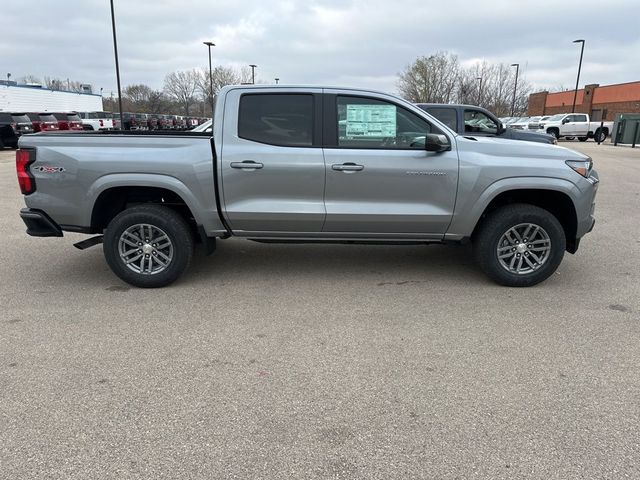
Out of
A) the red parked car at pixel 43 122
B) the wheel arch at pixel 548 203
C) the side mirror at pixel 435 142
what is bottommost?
the wheel arch at pixel 548 203

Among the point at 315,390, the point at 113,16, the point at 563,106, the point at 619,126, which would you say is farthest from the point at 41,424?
the point at 563,106

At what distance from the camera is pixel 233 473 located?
2369 millimetres

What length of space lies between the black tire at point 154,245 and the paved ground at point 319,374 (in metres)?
0.15

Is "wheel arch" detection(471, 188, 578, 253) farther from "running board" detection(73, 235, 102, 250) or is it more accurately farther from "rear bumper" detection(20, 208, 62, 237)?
"rear bumper" detection(20, 208, 62, 237)

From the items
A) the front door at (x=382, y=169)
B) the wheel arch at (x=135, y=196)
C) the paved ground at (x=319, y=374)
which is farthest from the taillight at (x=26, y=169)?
the front door at (x=382, y=169)

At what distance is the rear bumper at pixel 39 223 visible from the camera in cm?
469

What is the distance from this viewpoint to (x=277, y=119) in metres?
4.73

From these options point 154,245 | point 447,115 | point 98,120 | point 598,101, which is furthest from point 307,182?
point 598,101

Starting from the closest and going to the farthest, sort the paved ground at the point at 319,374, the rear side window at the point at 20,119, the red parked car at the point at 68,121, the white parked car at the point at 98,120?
1. the paved ground at the point at 319,374
2. the rear side window at the point at 20,119
3. the red parked car at the point at 68,121
4. the white parked car at the point at 98,120

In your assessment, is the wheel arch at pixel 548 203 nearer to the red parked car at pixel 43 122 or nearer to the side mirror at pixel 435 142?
the side mirror at pixel 435 142

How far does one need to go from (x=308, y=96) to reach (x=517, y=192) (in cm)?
225

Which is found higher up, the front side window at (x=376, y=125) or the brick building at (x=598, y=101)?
the brick building at (x=598, y=101)

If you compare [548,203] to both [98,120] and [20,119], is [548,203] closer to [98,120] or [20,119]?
[20,119]

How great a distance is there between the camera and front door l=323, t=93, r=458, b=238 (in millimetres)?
4621
